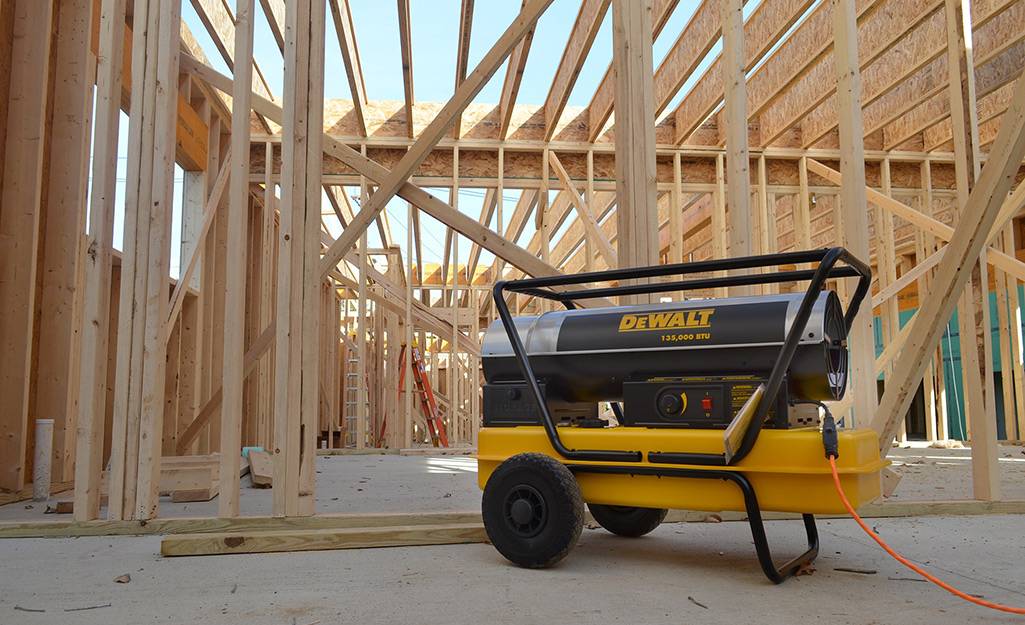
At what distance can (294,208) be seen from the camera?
3.11m

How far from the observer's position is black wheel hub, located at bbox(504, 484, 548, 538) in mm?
2357

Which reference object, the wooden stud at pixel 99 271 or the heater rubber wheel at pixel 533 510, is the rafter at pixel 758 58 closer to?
the wooden stud at pixel 99 271

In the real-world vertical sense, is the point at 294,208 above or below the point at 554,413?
above

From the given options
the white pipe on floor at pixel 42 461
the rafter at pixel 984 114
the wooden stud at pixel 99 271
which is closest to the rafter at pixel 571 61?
the wooden stud at pixel 99 271

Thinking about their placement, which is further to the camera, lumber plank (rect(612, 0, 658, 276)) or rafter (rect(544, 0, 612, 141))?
rafter (rect(544, 0, 612, 141))

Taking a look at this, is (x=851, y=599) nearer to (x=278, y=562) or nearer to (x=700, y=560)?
(x=700, y=560)

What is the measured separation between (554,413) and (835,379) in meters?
0.98

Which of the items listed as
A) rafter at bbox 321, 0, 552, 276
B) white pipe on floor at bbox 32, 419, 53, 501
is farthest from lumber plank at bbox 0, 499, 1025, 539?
white pipe on floor at bbox 32, 419, 53, 501

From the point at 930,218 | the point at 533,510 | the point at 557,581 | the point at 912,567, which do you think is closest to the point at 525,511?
the point at 533,510

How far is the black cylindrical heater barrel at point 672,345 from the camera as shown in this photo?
2203 millimetres

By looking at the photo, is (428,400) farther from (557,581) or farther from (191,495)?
(557,581)

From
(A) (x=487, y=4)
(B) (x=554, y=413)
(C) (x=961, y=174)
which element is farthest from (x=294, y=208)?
(A) (x=487, y=4)

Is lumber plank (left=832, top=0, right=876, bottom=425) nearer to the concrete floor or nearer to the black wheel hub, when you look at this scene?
the concrete floor

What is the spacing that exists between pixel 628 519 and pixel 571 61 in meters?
5.35
